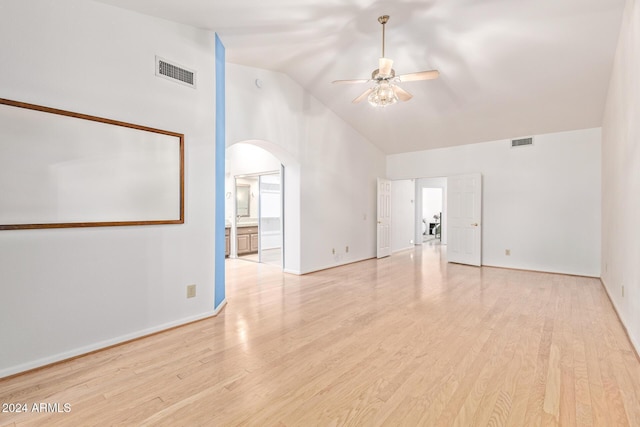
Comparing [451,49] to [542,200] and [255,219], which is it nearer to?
[542,200]

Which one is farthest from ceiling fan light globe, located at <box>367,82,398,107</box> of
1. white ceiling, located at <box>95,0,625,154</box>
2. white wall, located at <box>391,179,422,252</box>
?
white wall, located at <box>391,179,422,252</box>

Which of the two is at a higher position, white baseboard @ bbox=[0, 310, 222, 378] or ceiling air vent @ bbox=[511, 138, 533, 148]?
ceiling air vent @ bbox=[511, 138, 533, 148]

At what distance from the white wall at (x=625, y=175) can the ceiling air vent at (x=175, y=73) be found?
4.22 meters

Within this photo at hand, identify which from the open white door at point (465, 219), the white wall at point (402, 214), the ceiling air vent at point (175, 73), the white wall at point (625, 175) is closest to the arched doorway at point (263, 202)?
the ceiling air vent at point (175, 73)

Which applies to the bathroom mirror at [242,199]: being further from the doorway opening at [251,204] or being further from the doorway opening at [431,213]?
the doorway opening at [431,213]

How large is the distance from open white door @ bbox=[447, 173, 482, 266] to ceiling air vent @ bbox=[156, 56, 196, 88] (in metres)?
5.82

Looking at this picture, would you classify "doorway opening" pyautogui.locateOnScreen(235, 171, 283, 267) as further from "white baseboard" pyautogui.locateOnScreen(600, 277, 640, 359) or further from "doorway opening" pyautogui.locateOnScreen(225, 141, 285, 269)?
"white baseboard" pyautogui.locateOnScreen(600, 277, 640, 359)

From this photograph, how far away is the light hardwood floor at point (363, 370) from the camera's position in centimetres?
182

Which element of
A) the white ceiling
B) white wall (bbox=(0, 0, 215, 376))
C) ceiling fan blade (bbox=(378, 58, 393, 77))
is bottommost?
white wall (bbox=(0, 0, 215, 376))

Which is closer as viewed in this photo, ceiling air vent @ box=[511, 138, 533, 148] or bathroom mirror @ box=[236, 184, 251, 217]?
ceiling air vent @ box=[511, 138, 533, 148]

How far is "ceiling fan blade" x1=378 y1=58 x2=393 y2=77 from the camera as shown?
3134 mm

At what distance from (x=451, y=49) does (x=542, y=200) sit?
3.76m

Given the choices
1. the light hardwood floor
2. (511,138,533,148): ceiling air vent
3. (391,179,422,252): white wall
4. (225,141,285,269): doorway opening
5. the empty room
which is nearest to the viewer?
the light hardwood floor

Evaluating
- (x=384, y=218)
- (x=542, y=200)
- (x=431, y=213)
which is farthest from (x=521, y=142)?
(x=431, y=213)
